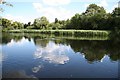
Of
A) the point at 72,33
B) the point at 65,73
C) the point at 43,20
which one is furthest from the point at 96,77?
the point at 43,20

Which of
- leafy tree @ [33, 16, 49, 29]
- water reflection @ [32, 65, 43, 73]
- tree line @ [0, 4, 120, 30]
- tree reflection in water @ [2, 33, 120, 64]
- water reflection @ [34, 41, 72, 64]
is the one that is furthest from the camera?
leafy tree @ [33, 16, 49, 29]

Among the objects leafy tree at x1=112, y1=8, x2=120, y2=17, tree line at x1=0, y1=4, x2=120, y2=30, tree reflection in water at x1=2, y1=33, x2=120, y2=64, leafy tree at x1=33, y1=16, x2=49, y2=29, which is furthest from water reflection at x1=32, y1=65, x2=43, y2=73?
leafy tree at x1=33, y1=16, x2=49, y2=29

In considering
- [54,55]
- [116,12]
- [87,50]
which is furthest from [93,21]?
[54,55]

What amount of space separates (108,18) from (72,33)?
27.8 feet

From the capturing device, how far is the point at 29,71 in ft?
33.3

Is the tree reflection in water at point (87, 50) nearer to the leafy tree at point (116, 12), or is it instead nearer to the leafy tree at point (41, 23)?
the leafy tree at point (116, 12)

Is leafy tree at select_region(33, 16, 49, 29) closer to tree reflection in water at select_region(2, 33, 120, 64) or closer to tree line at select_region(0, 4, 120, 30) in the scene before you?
tree line at select_region(0, 4, 120, 30)

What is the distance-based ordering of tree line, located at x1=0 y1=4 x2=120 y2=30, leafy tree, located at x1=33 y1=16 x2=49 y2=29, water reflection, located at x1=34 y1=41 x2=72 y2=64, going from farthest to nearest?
leafy tree, located at x1=33 y1=16 x2=49 y2=29 → tree line, located at x1=0 y1=4 x2=120 y2=30 → water reflection, located at x1=34 y1=41 x2=72 y2=64

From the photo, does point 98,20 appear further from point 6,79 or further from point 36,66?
point 6,79

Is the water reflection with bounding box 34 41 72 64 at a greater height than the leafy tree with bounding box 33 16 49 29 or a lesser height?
lesser

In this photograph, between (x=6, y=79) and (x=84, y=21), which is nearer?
(x=6, y=79)

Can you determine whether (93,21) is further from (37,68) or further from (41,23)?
(37,68)

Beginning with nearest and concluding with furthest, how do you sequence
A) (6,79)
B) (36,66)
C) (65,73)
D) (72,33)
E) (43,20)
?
(6,79) → (65,73) → (36,66) → (72,33) → (43,20)

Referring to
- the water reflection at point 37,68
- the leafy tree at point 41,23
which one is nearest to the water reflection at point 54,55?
the water reflection at point 37,68
